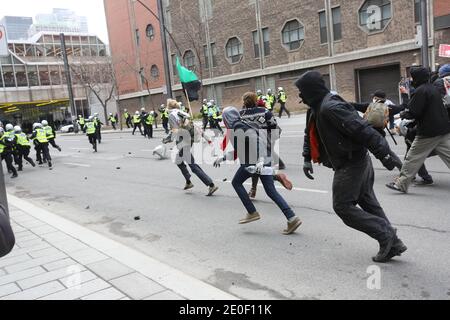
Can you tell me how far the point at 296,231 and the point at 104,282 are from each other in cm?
255

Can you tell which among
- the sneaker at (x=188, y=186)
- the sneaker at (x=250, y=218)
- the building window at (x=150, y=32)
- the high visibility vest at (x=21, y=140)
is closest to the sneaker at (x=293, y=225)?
the sneaker at (x=250, y=218)

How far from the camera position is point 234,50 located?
→ 38.3 metres

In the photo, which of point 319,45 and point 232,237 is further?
point 319,45

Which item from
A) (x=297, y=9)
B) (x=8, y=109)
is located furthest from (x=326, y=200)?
(x=8, y=109)

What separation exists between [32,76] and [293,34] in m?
39.7

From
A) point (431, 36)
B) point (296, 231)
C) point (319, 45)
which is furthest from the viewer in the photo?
point (319, 45)

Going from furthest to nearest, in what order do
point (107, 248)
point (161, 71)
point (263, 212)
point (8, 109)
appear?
point (8, 109) → point (161, 71) → point (263, 212) → point (107, 248)

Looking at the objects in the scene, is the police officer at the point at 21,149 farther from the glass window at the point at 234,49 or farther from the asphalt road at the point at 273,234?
the glass window at the point at 234,49

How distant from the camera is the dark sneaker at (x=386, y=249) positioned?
437 centimetres

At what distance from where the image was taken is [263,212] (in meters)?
7.00

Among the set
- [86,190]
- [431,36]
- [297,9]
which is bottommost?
[86,190]

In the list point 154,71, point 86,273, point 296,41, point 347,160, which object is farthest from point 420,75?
point 154,71

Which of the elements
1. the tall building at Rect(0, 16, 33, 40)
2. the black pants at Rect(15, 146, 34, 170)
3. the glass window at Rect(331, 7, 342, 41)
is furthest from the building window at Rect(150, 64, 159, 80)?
the tall building at Rect(0, 16, 33, 40)

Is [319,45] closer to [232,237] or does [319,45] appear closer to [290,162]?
[290,162]
